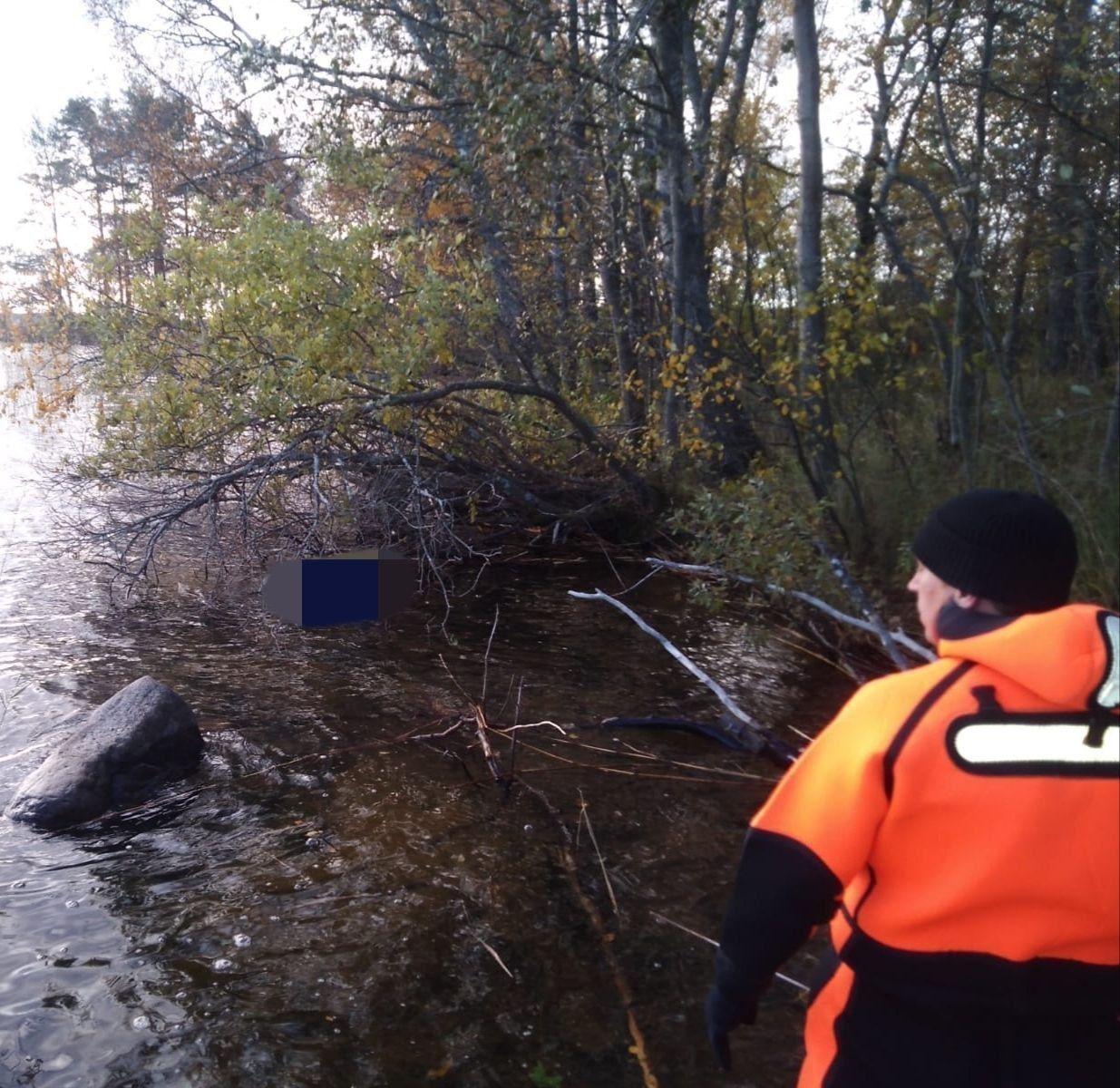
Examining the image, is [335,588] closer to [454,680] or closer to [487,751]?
[454,680]

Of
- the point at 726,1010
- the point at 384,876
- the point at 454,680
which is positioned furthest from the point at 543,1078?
the point at 454,680

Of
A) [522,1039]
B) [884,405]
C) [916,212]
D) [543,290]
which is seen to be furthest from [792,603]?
[543,290]

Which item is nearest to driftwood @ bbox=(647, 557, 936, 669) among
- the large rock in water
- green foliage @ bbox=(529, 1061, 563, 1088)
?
green foliage @ bbox=(529, 1061, 563, 1088)

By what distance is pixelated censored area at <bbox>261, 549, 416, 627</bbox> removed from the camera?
964cm

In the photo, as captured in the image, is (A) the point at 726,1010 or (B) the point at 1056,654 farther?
(A) the point at 726,1010

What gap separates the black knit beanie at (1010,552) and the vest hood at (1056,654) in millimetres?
90

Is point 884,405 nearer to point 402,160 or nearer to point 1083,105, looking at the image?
point 1083,105

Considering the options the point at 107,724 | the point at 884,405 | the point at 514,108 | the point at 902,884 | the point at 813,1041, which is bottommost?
the point at 107,724

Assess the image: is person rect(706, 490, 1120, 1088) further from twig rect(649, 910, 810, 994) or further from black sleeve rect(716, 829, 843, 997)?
twig rect(649, 910, 810, 994)

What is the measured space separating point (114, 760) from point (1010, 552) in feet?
18.1

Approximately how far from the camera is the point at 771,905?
168 centimetres

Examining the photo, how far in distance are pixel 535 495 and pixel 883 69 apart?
216 inches

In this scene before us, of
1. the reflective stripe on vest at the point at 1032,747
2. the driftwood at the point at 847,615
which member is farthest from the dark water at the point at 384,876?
the reflective stripe on vest at the point at 1032,747

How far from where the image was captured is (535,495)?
1190 cm
